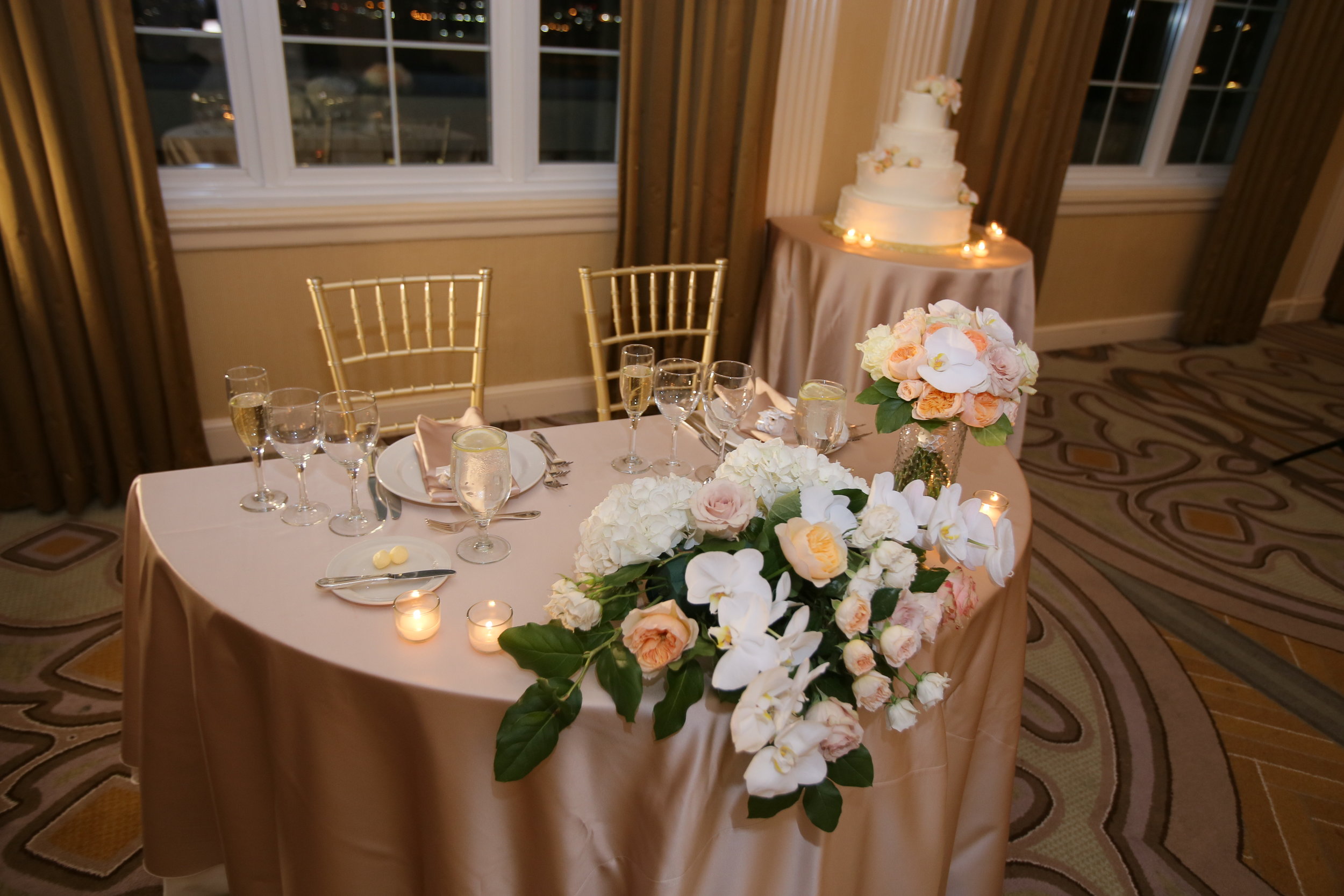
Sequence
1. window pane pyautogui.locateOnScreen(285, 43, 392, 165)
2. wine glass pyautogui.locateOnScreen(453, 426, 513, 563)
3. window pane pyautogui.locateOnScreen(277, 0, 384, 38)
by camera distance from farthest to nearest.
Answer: window pane pyautogui.locateOnScreen(285, 43, 392, 165)
window pane pyautogui.locateOnScreen(277, 0, 384, 38)
wine glass pyautogui.locateOnScreen(453, 426, 513, 563)

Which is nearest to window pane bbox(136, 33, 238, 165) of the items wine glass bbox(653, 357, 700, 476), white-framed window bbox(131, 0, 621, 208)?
white-framed window bbox(131, 0, 621, 208)

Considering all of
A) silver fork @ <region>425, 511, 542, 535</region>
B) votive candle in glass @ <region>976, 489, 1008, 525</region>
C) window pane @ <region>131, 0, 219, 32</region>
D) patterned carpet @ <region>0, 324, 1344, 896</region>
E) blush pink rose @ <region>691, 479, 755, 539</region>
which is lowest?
patterned carpet @ <region>0, 324, 1344, 896</region>

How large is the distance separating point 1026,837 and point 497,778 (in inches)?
50.4

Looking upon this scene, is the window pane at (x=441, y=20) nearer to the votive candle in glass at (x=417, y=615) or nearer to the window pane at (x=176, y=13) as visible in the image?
the window pane at (x=176, y=13)

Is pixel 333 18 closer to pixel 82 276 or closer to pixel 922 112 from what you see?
pixel 82 276

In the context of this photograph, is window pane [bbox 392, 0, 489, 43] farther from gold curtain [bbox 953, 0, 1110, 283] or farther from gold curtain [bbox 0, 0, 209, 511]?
gold curtain [bbox 953, 0, 1110, 283]

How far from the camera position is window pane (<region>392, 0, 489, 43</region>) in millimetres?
2662

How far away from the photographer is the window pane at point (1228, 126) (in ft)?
14.4

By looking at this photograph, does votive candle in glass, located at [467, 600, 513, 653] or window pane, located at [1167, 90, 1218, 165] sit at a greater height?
window pane, located at [1167, 90, 1218, 165]

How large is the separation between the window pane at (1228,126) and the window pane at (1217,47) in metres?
0.13

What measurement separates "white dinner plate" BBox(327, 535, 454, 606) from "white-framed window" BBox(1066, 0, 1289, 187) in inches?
154

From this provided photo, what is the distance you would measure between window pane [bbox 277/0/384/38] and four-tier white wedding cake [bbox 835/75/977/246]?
5.33 ft

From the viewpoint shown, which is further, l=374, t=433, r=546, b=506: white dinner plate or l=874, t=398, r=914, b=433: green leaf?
l=374, t=433, r=546, b=506: white dinner plate

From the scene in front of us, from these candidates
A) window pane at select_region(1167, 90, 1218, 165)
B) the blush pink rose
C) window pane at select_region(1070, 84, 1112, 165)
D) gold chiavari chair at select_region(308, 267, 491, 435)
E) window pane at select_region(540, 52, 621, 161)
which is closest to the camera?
the blush pink rose
